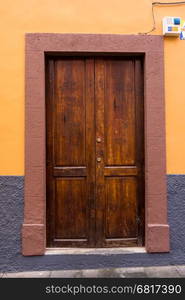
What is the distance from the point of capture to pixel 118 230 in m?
4.52

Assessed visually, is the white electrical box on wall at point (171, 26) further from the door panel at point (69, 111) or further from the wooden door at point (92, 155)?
the door panel at point (69, 111)

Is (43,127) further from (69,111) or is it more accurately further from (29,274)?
(29,274)

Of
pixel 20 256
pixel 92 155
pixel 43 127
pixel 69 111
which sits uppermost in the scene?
pixel 69 111

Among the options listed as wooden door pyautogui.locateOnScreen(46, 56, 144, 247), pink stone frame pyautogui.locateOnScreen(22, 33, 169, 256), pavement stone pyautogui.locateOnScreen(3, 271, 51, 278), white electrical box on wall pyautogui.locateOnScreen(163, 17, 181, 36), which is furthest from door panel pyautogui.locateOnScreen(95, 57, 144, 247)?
pavement stone pyautogui.locateOnScreen(3, 271, 51, 278)

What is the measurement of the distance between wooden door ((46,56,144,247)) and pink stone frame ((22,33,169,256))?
0.15 m

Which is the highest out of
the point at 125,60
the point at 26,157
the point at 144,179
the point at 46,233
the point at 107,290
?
the point at 125,60

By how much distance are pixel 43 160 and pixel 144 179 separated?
4.46 feet

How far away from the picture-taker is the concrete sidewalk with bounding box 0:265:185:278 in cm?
416

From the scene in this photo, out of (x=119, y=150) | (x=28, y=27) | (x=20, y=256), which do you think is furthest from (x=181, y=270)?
(x=28, y=27)

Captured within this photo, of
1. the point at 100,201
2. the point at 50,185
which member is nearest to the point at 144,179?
the point at 100,201

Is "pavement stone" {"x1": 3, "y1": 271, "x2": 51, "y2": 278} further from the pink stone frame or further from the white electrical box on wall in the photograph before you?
the white electrical box on wall

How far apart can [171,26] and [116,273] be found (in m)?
3.24

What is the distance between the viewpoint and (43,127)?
432 centimetres

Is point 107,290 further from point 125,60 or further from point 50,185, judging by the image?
point 125,60
